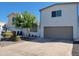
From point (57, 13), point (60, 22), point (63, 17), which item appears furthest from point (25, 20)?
point (63, 17)

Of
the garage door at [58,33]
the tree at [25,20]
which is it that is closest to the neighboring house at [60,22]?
the garage door at [58,33]

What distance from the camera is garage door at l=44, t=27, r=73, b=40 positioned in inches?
992

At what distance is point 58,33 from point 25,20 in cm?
577

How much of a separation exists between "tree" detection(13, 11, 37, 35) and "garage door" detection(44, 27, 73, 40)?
3073mm

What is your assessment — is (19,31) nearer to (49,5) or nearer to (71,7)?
(49,5)

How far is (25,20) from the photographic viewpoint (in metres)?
28.9

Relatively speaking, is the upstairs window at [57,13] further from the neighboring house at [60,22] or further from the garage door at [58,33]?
the garage door at [58,33]

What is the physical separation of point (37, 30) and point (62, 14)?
7.10 meters

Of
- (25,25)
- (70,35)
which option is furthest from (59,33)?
(25,25)

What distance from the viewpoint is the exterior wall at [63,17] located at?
2481 centimetres

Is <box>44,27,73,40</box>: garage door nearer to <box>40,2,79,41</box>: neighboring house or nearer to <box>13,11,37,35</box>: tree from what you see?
<box>40,2,79,41</box>: neighboring house

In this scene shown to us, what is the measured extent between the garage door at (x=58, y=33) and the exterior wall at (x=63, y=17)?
534 mm

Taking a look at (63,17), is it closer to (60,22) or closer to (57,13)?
(60,22)

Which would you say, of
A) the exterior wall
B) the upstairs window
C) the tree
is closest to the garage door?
the exterior wall
